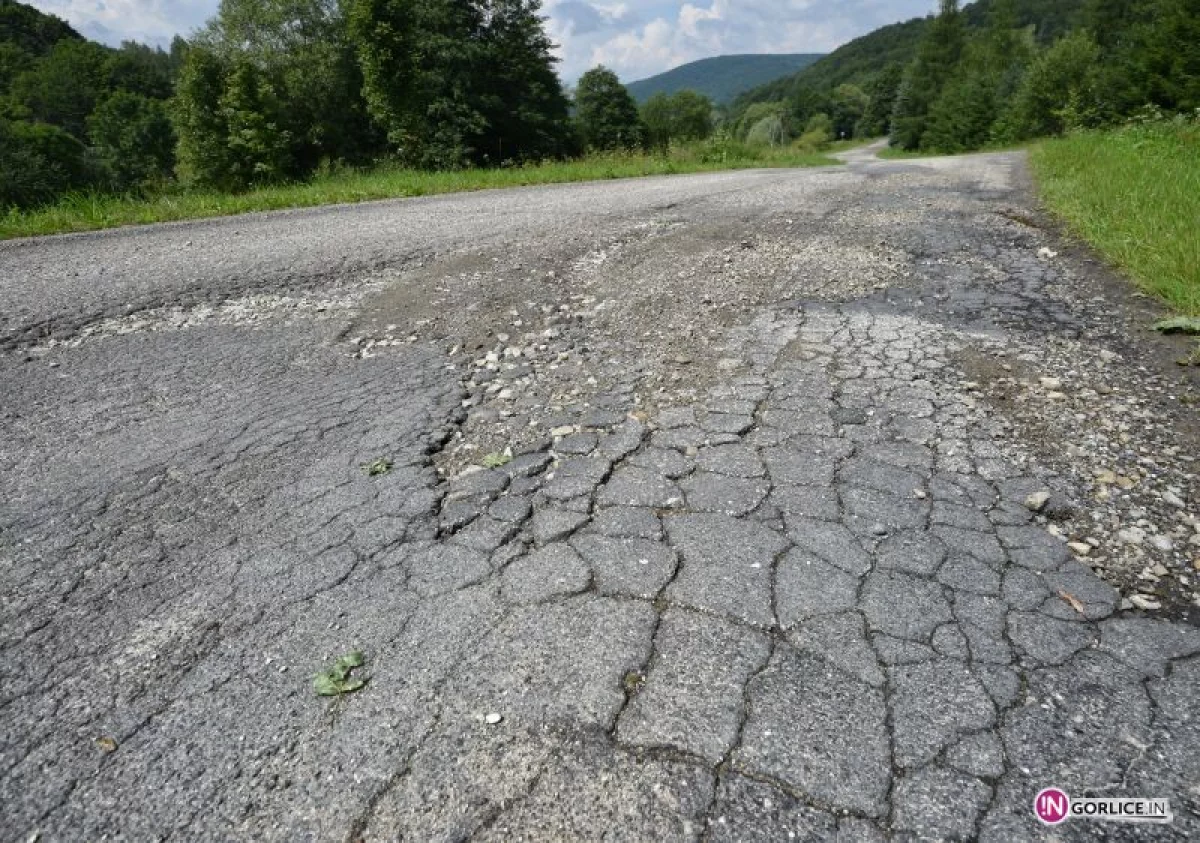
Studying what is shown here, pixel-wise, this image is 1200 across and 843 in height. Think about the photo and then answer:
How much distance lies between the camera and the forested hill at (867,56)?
97.6 meters

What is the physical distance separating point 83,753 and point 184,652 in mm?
285

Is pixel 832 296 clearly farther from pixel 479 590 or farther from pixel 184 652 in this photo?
pixel 184 652

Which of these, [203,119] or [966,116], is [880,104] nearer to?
[966,116]

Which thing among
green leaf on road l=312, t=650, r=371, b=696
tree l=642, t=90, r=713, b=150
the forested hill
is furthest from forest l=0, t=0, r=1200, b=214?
the forested hill

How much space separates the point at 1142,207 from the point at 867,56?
Answer: 16128 cm

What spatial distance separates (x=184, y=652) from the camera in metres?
1.59

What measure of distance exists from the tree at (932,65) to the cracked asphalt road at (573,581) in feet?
199

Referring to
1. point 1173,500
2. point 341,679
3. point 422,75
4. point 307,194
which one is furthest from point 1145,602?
point 422,75

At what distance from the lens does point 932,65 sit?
54844 millimetres

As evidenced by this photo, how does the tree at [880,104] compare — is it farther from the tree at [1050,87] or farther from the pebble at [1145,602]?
the pebble at [1145,602]

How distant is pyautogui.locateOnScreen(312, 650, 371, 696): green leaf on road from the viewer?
4.82 feet

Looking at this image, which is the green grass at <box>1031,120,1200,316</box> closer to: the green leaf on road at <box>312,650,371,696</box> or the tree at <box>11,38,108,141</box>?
the green leaf on road at <box>312,650,371,696</box>

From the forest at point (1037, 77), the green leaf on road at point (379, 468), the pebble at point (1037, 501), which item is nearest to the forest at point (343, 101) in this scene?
the green leaf on road at point (379, 468)

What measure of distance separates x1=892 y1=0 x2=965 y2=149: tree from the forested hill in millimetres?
50385
